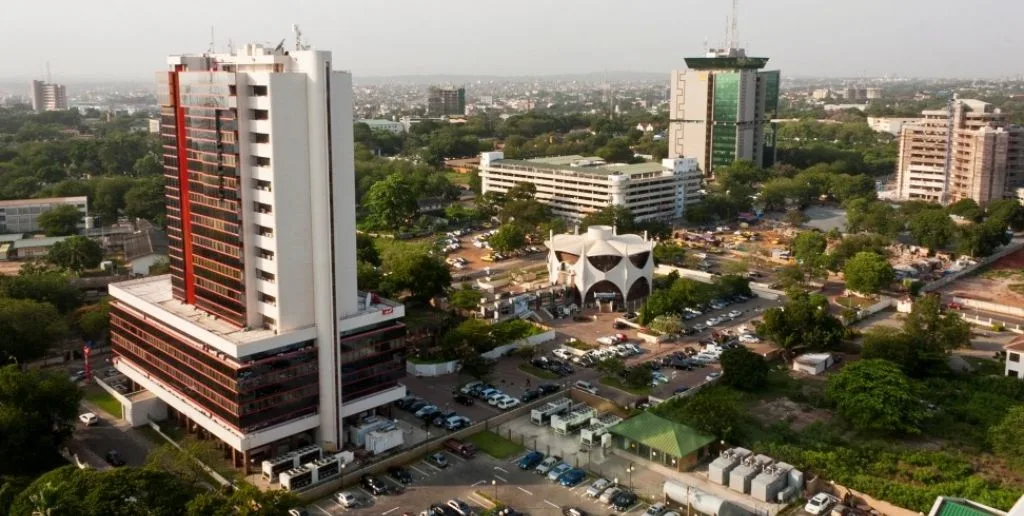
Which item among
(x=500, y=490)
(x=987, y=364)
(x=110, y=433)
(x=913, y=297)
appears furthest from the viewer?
(x=913, y=297)

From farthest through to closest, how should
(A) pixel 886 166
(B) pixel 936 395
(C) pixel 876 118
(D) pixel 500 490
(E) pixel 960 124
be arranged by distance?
(C) pixel 876 118 → (A) pixel 886 166 → (E) pixel 960 124 → (B) pixel 936 395 → (D) pixel 500 490

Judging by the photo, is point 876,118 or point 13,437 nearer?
point 13,437

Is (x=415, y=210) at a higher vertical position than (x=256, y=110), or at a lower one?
lower

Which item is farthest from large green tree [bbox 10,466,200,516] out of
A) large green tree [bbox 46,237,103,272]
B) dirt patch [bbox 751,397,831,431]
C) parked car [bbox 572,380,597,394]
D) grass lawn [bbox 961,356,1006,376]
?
large green tree [bbox 46,237,103,272]

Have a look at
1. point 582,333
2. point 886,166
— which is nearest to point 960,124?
point 886,166

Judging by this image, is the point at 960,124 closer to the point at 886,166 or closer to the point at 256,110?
the point at 886,166

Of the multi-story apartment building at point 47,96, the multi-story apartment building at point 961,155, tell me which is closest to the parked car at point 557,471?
the multi-story apartment building at point 961,155

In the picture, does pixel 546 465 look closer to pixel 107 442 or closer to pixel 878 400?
pixel 878 400
